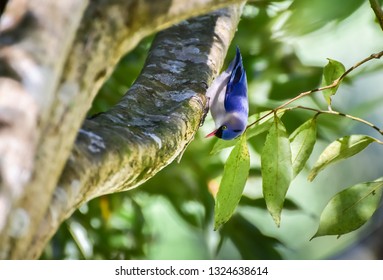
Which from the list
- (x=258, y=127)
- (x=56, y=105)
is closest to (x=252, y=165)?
(x=258, y=127)

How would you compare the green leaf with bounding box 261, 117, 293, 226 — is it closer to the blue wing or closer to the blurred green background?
the blue wing

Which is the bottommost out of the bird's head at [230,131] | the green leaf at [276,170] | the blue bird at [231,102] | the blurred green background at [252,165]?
the blurred green background at [252,165]

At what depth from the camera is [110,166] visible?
0.77 meters

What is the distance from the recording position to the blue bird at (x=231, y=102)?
1.36 metres

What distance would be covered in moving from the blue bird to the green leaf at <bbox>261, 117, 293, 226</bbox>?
0.30 meters

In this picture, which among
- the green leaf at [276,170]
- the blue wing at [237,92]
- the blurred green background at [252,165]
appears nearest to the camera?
the green leaf at [276,170]

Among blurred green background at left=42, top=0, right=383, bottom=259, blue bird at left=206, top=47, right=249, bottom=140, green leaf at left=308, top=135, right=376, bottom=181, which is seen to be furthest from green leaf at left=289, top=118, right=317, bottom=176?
blurred green background at left=42, top=0, right=383, bottom=259

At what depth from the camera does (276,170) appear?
1.04 meters

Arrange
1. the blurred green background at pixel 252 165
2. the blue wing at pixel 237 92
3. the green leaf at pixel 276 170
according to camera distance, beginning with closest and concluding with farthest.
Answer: the green leaf at pixel 276 170 → the blue wing at pixel 237 92 → the blurred green background at pixel 252 165

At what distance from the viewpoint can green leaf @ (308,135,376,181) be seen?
1.09 metres

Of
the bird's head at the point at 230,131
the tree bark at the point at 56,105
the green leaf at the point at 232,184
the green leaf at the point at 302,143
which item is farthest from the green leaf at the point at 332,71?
the tree bark at the point at 56,105

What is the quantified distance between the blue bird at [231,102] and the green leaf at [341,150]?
295 millimetres

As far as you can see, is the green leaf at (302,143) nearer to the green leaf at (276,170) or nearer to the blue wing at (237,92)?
the green leaf at (276,170)
